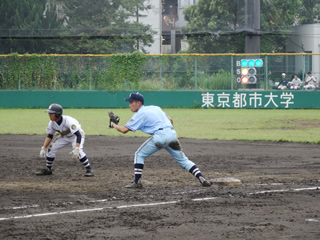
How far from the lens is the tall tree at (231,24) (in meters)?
40.6

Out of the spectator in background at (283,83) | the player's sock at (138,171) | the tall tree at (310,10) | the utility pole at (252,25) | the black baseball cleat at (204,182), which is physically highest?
the tall tree at (310,10)

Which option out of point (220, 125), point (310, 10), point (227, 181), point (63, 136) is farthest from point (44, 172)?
point (310, 10)

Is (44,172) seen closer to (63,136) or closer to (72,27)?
(63,136)

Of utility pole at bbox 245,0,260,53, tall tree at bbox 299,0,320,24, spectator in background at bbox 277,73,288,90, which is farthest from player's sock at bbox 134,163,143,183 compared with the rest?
tall tree at bbox 299,0,320,24

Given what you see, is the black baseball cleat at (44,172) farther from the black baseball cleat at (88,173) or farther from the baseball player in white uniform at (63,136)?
the black baseball cleat at (88,173)

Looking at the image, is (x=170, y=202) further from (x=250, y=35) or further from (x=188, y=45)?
(x=188, y=45)

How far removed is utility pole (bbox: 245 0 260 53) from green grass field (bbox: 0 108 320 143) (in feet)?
24.8

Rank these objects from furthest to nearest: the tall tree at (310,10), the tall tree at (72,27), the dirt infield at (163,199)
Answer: the tall tree at (310,10), the tall tree at (72,27), the dirt infield at (163,199)

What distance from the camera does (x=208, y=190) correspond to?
32.6 ft

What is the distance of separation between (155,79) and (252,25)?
640 centimetres

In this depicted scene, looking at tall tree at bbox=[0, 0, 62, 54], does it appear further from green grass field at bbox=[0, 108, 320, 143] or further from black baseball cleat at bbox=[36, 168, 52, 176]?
black baseball cleat at bbox=[36, 168, 52, 176]

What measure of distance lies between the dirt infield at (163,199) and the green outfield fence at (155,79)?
18.7 meters

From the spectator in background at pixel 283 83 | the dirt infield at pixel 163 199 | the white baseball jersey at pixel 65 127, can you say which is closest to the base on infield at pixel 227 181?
the dirt infield at pixel 163 199

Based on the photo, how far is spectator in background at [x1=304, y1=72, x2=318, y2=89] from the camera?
110ft
